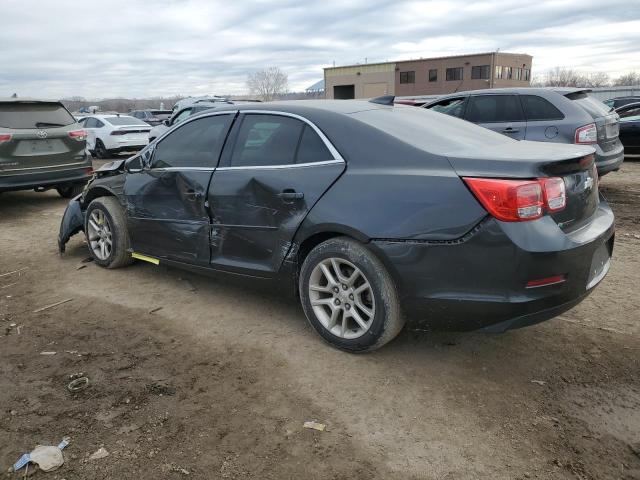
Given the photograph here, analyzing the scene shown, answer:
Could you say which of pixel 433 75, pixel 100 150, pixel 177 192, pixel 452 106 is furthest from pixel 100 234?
pixel 433 75

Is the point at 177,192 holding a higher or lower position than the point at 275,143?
lower

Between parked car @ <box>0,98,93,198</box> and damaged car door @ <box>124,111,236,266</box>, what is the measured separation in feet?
13.9

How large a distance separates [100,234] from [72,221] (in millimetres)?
550

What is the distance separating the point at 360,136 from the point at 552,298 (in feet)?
4.77

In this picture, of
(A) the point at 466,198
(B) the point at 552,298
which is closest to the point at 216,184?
(A) the point at 466,198

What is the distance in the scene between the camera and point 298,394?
2.95 meters

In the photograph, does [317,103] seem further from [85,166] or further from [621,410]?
[85,166]

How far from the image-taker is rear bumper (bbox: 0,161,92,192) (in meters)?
7.85

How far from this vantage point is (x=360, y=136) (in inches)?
129

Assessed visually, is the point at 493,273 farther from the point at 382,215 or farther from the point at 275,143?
the point at 275,143

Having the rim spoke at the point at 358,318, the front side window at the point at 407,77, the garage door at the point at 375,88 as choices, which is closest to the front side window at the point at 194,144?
the rim spoke at the point at 358,318

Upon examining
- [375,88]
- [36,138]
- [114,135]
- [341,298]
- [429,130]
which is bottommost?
[341,298]

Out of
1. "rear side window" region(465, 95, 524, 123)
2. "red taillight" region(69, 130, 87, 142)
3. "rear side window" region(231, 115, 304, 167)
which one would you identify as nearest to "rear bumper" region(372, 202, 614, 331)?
"rear side window" region(231, 115, 304, 167)

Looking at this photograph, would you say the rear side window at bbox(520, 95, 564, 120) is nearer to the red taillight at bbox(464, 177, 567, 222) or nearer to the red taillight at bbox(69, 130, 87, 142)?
the red taillight at bbox(464, 177, 567, 222)
